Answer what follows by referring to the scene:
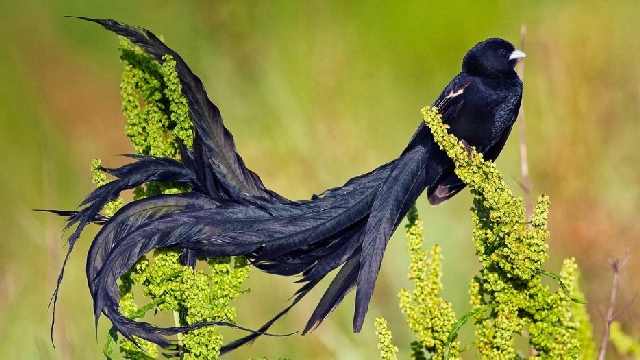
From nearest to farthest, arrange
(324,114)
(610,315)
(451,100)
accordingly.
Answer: (610,315) → (451,100) → (324,114)

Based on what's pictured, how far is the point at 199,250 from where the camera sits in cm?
306

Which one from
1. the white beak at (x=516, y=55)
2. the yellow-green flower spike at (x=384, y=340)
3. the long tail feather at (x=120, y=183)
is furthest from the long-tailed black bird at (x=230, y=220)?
the white beak at (x=516, y=55)

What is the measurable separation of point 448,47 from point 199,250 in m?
3.80

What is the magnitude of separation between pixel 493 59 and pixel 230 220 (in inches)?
49.7

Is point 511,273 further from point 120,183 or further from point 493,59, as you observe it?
point 493,59

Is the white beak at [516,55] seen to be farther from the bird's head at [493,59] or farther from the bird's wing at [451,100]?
the bird's wing at [451,100]

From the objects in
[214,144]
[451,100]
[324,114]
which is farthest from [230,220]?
[324,114]

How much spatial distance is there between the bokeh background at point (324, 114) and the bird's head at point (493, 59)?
994 millimetres

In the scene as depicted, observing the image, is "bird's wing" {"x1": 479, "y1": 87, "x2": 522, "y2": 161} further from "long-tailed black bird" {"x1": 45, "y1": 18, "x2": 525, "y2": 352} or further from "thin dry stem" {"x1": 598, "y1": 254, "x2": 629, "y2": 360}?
"thin dry stem" {"x1": 598, "y1": 254, "x2": 629, "y2": 360}

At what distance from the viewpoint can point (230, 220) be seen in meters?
3.17

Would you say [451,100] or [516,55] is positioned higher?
[516,55]

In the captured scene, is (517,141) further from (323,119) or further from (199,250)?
(199,250)

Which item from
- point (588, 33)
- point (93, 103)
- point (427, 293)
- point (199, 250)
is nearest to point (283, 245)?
point (199, 250)

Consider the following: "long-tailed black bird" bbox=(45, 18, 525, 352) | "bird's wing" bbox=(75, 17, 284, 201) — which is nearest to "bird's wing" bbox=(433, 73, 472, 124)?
"long-tailed black bird" bbox=(45, 18, 525, 352)
